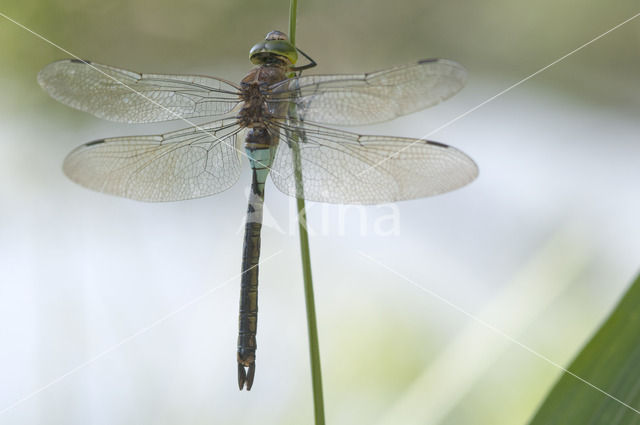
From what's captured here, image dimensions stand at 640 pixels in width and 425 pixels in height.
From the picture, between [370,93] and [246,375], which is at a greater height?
[370,93]

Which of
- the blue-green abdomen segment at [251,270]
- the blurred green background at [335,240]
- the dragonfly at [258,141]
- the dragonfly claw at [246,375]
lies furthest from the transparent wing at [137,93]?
the blurred green background at [335,240]

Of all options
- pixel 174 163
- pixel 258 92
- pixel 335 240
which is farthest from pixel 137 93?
pixel 335 240

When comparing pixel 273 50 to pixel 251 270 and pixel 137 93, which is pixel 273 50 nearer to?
pixel 137 93

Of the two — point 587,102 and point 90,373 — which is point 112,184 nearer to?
point 90,373

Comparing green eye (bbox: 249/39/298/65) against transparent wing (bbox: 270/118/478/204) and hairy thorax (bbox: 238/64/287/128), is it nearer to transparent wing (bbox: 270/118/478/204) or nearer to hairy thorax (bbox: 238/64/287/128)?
hairy thorax (bbox: 238/64/287/128)

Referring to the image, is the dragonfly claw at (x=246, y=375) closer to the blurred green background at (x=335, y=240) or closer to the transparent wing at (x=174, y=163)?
the transparent wing at (x=174, y=163)

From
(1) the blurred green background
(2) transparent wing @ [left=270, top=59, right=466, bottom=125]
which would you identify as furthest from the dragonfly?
(1) the blurred green background
